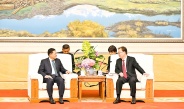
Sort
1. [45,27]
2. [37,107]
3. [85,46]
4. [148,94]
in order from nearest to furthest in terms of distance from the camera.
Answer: [37,107] → [148,94] → [85,46] → [45,27]

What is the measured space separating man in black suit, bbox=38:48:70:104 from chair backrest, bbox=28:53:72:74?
0.31 metres

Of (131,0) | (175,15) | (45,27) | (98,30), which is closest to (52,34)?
(45,27)

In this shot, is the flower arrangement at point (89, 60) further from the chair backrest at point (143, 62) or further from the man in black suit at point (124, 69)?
the man in black suit at point (124, 69)

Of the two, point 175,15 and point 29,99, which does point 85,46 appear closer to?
point 29,99

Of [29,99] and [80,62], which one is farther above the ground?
[80,62]

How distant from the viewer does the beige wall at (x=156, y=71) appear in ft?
41.1

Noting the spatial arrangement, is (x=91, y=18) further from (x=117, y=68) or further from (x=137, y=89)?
(x=137, y=89)

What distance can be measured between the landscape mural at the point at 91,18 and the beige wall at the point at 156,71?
1.98 feet

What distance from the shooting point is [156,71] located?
12695 millimetres

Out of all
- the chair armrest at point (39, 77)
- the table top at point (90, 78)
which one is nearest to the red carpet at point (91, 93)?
the table top at point (90, 78)

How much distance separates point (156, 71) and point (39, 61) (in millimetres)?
3586

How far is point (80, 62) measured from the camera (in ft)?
36.0

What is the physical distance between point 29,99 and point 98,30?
10.8ft

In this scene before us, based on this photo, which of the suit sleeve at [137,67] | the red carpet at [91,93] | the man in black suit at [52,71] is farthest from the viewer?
the red carpet at [91,93]
